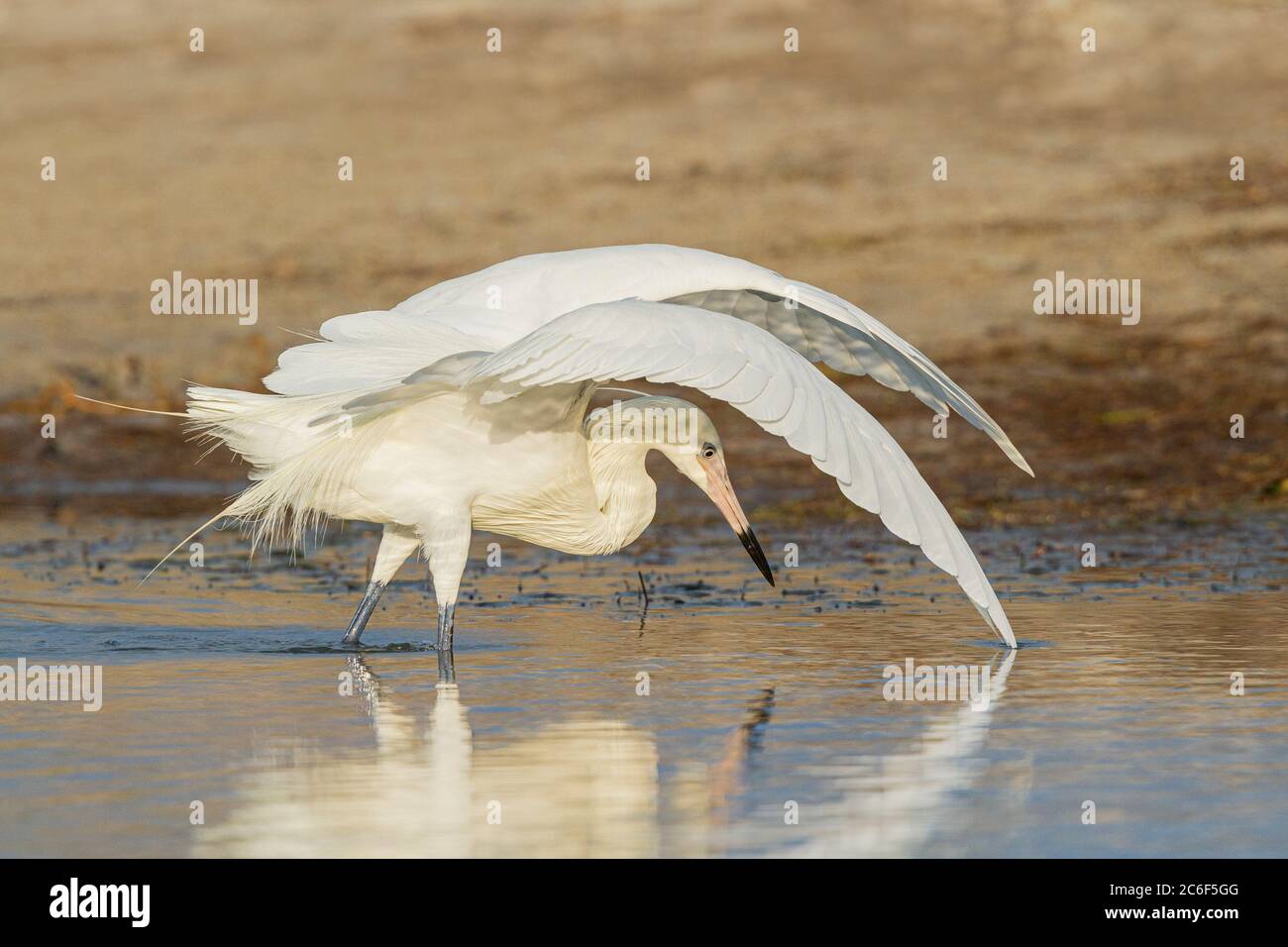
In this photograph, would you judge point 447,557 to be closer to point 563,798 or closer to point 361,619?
point 361,619

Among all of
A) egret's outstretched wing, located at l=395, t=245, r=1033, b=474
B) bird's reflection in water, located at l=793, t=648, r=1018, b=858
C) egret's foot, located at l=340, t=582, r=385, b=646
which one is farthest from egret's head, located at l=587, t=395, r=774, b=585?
bird's reflection in water, located at l=793, t=648, r=1018, b=858

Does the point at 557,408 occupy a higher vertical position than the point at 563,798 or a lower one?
higher

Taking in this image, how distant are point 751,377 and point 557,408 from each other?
1644mm

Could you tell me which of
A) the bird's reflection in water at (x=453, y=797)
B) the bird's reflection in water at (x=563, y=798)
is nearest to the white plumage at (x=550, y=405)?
the bird's reflection in water at (x=563, y=798)

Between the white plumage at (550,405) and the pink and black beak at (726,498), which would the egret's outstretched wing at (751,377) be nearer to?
the white plumage at (550,405)

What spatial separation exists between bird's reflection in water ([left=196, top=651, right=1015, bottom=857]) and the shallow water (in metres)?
0.02

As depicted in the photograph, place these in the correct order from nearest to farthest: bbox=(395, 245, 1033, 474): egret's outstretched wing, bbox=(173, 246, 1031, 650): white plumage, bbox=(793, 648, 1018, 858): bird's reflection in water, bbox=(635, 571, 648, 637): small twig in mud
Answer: bbox=(793, 648, 1018, 858): bird's reflection in water
bbox=(173, 246, 1031, 650): white plumage
bbox=(395, 245, 1033, 474): egret's outstretched wing
bbox=(635, 571, 648, 637): small twig in mud

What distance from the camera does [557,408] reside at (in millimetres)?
8758

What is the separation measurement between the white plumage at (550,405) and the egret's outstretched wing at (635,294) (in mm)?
11

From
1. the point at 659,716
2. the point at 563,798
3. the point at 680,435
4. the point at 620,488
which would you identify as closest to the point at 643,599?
the point at 620,488

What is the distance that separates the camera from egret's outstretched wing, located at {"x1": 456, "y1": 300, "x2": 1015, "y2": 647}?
23.7 feet

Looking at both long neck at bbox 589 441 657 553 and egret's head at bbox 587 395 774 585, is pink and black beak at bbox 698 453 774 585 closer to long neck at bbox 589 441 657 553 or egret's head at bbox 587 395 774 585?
egret's head at bbox 587 395 774 585

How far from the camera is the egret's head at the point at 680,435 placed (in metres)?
9.19

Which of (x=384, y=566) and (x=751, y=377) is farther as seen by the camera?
(x=384, y=566)
